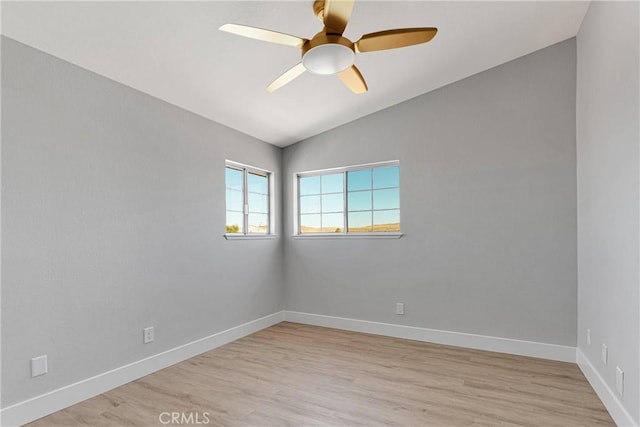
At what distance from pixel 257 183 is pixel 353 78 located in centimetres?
226

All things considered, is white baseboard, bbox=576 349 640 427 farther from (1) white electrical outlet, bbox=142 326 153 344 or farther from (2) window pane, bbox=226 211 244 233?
(2) window pane, bbox=226 211 244 233

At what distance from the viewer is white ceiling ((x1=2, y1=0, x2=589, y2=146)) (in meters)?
2.05

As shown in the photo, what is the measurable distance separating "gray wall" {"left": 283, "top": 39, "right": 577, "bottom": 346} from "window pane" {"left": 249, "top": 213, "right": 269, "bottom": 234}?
849mm

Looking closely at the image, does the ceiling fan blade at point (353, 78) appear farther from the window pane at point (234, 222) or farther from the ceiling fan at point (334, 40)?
the window pane at point (234, 222)

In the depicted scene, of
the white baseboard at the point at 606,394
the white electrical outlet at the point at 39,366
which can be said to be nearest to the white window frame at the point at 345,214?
the white baseboard at the point at 606,394

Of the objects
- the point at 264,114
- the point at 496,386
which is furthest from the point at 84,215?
the point at 496,386

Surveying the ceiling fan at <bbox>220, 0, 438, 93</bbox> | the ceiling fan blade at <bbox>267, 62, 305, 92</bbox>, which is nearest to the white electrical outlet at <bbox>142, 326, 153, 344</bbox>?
the ceiling fan blade at <bbox>267, 62, 305, 92</bbox>

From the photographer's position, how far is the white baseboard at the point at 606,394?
1.87 metres

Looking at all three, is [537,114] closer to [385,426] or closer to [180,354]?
[385,426]

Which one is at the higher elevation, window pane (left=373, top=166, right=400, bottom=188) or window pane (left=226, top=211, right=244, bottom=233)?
window pane (left=373, top=166, right=400, bottom=188)

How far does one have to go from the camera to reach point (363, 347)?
11.1 ft

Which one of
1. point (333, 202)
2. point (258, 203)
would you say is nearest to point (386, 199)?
point (333, 202)

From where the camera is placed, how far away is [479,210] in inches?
132

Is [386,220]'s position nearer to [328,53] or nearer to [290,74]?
[290,74]
